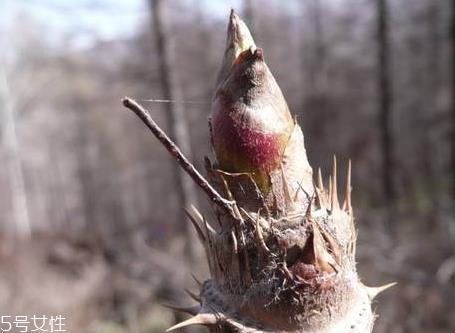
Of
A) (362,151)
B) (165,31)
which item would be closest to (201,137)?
(362,151)

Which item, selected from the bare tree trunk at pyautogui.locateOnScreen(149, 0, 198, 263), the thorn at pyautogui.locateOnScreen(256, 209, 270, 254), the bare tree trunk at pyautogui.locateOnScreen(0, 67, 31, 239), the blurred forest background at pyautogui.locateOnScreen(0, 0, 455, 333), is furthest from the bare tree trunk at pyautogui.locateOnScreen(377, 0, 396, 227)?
the bare tree trunk at pyautogui.locateOnScreen(0, 67, 31, 239)

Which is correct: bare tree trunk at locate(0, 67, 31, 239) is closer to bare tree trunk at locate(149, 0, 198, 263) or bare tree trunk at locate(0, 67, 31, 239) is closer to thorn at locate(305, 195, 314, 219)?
bare tree trunk at locate(149, 0, 198, 263)

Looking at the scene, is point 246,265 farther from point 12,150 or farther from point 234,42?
point 12,150

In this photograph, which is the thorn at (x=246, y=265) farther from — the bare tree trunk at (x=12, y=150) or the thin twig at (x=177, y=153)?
the bare tree trunk at (x=12, y=150)

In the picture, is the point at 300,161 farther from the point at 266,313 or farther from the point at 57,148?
the point at 57,148

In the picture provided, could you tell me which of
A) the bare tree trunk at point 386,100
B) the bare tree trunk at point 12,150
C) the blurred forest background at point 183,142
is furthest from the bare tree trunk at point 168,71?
the bare tree trunk at point 12,150
